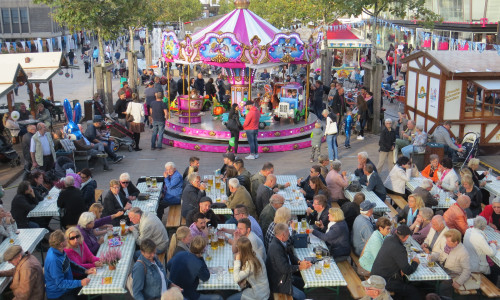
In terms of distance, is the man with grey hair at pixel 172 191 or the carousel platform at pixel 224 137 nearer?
the man with grey hair at pixel 172 191

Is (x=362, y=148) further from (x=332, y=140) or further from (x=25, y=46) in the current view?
(x=25, y=46)

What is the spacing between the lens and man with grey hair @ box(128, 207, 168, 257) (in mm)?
8414

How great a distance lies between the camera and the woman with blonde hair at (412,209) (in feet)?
30.4

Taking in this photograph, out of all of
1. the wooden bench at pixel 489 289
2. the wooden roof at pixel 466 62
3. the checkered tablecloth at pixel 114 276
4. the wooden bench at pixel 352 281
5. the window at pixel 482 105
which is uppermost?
the wooden roof at pixel 466 62

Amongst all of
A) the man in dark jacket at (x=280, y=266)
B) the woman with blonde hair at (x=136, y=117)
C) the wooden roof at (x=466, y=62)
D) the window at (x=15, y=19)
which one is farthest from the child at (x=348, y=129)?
the window at (x=15, y=19)

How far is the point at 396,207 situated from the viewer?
11.5 meters

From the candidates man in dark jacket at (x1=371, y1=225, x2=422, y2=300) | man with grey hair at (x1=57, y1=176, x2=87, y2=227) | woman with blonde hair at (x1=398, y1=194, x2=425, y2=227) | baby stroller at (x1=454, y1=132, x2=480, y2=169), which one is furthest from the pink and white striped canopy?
man in dark jacket at (x1=371, y1=225, x2=422, y2=300)

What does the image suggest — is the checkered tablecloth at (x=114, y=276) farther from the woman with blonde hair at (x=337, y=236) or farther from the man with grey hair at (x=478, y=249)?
the man with grey hair at (x=478, y=249)

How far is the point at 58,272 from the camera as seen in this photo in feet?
23.5

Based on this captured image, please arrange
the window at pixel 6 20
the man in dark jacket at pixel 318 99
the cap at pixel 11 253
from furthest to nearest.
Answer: the window at pixel 6 20
the man in dark jacket at pixel 318 99
the cap at pixel 11 253

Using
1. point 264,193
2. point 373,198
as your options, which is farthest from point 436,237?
point 264,193

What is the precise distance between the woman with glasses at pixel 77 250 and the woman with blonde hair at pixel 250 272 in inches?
76.5

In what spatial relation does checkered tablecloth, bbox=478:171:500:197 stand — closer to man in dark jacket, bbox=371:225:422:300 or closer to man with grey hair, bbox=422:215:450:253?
man with grey hair, bbox=422:215:450:253

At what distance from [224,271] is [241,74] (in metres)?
11.7
